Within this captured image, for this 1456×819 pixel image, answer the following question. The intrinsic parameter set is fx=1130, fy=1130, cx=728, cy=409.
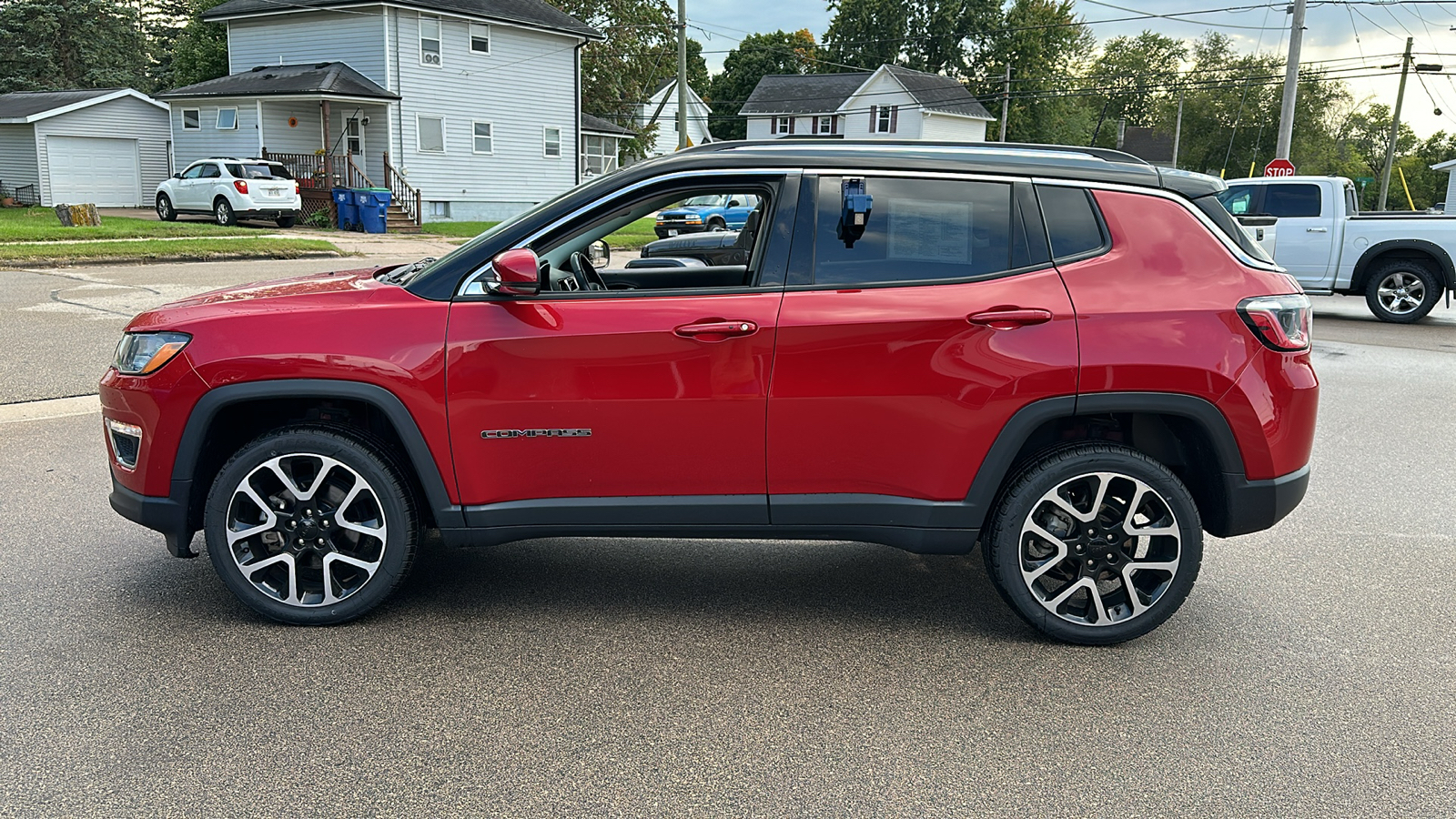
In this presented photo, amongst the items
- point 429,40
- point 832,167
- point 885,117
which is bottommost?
point 832,167

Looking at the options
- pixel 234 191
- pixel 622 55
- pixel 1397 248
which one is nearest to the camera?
pixel 1397 248

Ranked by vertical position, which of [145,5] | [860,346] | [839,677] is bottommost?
[839,677]

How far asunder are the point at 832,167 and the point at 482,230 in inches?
1116

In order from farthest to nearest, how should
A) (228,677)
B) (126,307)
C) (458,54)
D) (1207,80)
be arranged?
(1207,80)
(458,54)
(126,307)
(228,677)

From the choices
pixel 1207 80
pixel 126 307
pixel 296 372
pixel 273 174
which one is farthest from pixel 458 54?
pixel 1207 80

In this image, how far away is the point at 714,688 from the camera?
3.77m

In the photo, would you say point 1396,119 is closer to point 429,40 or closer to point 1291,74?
point 1291,74

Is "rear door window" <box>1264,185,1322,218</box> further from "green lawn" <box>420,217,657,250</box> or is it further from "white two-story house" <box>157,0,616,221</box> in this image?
"white two-story house" <box>157,0,616,221</box>

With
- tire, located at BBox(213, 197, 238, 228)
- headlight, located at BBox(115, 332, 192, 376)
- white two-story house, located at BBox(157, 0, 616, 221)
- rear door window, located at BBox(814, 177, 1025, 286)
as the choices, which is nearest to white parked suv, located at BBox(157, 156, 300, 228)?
tire, located at BBox(213, 197, 238, 228)

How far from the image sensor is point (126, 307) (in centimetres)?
1306

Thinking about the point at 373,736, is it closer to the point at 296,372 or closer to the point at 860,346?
the point at 296,372

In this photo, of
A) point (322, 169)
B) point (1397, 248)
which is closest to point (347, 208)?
point (322, 169)

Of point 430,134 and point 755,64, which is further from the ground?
point 755,64

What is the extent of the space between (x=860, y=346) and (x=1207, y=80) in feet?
278
